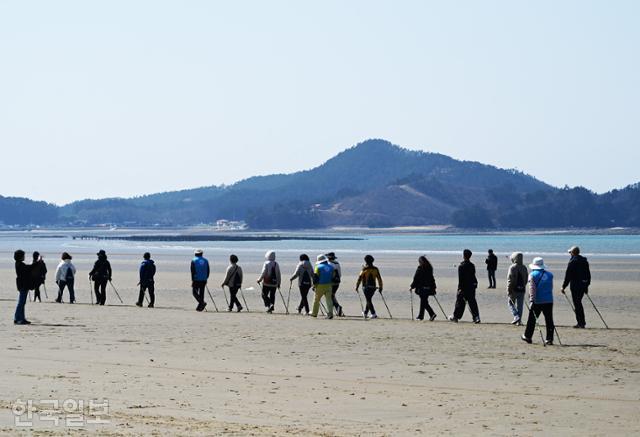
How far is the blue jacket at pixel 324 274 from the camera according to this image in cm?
2298

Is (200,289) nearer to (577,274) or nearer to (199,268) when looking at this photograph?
(199,268)

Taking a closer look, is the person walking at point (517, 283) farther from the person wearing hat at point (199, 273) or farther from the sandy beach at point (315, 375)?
the person wearing hat at point (199, 273)

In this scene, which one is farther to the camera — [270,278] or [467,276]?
[270,278]

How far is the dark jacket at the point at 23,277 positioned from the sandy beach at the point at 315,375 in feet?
2.61

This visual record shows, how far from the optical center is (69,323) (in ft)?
70.9

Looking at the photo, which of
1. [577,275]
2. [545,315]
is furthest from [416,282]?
[545,315]

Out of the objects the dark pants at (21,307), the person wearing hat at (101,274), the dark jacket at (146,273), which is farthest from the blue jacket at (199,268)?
the dark pants at (21,307)

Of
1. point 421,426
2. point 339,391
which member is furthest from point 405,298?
point 421,426

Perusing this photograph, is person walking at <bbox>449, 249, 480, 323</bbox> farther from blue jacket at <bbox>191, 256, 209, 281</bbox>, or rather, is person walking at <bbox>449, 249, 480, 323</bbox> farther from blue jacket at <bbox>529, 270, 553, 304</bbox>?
blue jacket at <bbox>191, 256, 209, 281</bbox>

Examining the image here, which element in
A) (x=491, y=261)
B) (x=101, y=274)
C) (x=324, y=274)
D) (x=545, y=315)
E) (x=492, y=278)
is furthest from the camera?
(x=492, y=278)

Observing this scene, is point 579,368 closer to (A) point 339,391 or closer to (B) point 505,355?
(B) point 505,355

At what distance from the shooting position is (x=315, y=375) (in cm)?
1422

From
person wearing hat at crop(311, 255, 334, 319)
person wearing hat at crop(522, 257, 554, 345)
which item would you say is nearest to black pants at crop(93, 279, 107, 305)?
person wearing hat at crop(311, 255, 334, 319)

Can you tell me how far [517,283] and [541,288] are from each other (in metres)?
3.48
